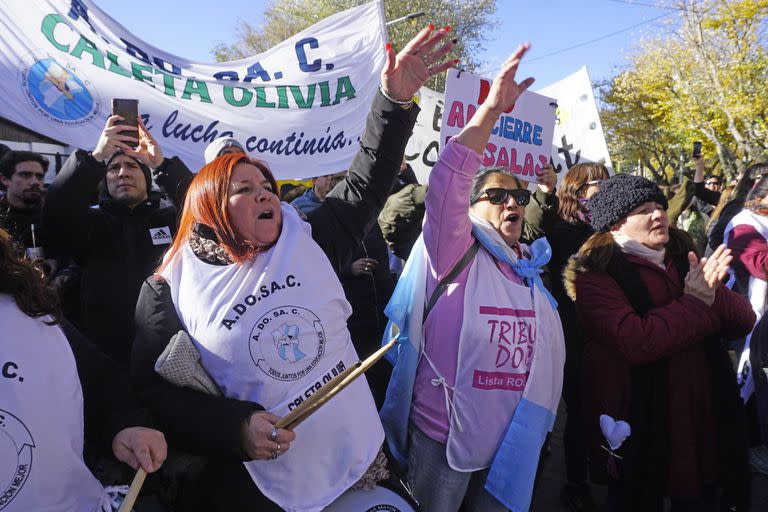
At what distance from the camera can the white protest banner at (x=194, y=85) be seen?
343cm

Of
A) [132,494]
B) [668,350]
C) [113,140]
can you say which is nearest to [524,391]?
[668,350]

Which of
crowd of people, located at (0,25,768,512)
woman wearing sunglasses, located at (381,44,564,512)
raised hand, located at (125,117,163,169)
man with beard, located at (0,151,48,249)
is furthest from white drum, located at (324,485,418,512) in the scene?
man with beard, located at (0,151,48,249)

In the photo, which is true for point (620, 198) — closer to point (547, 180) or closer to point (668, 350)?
point (668, 350)

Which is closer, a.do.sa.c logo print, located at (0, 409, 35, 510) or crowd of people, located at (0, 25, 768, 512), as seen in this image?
a.do.sa.c logo print, located at (0, 409, 35, 510)

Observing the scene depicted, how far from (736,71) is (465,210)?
53.9 ft

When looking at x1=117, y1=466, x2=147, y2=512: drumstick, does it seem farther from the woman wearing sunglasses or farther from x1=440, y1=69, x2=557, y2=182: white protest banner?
x1=440, y1=69, x2=557, y2=182: white protest banner

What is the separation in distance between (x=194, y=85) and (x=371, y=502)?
129 inches

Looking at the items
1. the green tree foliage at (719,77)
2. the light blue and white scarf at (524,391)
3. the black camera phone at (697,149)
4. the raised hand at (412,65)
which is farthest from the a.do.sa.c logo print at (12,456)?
the green tree foliage at (719,77)

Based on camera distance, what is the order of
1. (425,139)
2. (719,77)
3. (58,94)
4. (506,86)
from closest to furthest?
(506,86), (58,94), (425,139), (719,77)

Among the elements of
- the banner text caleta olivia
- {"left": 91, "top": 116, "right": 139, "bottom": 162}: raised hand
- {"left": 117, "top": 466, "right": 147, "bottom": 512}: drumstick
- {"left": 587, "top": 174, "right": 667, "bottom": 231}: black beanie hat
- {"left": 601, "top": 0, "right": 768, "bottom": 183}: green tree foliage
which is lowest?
{"left": 117, "top": 466, "right": 147, "bottom": 512}: drumstick

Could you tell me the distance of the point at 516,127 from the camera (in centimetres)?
411

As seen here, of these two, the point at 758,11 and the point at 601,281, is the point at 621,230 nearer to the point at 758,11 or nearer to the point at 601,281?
the point at 601,281

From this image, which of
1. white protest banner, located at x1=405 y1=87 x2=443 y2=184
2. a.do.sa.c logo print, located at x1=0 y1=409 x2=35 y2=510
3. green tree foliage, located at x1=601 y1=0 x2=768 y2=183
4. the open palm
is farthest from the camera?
green tree foliage, located at x1=601 y1=0 x2=768 y2=183

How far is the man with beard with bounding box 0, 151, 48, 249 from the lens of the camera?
126 inches
